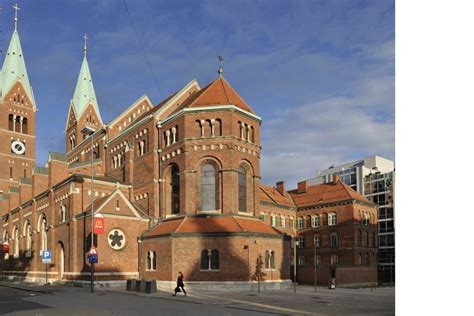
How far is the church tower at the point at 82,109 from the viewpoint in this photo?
267 ft

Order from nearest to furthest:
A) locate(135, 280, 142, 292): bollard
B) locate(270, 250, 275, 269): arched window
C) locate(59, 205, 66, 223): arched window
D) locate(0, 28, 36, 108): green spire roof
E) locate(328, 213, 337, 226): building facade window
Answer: locate(135, 280, 142, 292): bollard < locate(270, 250, 275, 269): arched window < locate(59, 205, 66, 223): arched window < locate(328, 213, 337, 226): building facade window < locate(0, 28, 36, 108): green spire roof

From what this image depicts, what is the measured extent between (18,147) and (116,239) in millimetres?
52097

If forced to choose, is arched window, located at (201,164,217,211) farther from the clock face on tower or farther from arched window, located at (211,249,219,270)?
the clock face on tower

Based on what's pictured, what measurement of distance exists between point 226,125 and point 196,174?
501cm

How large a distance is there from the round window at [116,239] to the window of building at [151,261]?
9.15 feet

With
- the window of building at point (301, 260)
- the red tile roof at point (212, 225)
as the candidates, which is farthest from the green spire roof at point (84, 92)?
the red tile roof at point (212, 225)

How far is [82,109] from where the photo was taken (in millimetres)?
82562

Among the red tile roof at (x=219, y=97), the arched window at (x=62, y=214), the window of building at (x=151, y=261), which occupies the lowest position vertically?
the window of building at (x=151, y=261)

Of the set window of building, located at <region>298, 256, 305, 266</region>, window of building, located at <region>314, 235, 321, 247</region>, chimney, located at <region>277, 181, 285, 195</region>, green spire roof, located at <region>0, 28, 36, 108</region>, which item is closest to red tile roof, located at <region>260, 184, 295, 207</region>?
chimney, located at <region>277, 181, 285, 195</region>

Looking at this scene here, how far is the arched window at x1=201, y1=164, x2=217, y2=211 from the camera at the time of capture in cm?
4294

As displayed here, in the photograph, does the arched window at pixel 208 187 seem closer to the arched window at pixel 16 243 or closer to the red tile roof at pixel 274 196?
the red tile roof at pixel 274 196

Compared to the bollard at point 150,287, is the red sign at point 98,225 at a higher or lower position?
higher

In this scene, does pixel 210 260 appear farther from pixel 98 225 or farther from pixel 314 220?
pixel 314 220

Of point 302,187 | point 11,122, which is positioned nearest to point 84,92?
point 11,122
